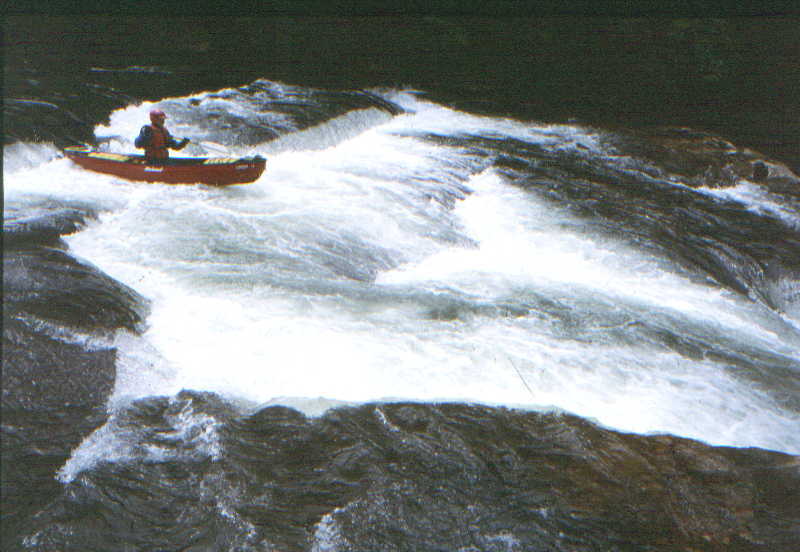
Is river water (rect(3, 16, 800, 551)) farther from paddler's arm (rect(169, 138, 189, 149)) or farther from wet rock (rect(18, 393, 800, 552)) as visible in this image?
paddler's arm (rect(169, 138, 189, 149))

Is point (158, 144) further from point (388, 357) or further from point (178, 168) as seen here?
point (388, 357)

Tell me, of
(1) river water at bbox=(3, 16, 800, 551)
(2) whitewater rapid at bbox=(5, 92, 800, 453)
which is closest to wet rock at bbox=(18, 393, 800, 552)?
(1) river water at bbox=(3, 16, 800, 551)

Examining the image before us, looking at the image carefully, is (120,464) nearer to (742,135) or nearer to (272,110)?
(272,110)

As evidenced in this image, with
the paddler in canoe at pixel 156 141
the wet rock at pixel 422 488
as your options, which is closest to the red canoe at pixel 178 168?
the paddler in canoe at pixel 156 141

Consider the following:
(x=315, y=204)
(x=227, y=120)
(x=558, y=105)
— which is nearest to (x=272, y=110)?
(x=227, y=120)

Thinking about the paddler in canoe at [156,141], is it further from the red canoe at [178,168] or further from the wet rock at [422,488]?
the wet rock at [422,488]

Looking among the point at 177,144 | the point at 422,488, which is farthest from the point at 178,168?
the point at 422,488

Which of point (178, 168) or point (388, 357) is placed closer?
point (388, 357)
